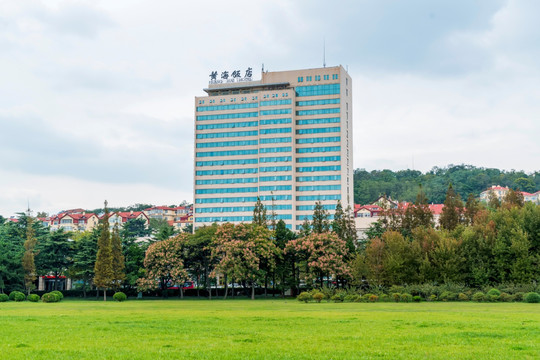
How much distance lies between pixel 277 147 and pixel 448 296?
80.1 metres

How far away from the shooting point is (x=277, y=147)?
404 feet

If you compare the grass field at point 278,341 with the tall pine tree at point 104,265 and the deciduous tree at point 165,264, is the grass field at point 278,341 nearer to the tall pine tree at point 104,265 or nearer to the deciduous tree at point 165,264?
the deciduous tree at point 165,264

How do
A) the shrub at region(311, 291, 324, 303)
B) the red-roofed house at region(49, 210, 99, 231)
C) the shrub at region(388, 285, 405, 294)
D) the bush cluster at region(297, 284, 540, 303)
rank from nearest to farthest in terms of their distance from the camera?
the bush cluster at region(297, 284, 540, 303) < the shrub at region(388, 285, 405, 294) < the shrub at region(311, 291, 324, 303) < the red-roofed house at region(49, 210, 99, 231)

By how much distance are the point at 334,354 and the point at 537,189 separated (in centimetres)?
20730

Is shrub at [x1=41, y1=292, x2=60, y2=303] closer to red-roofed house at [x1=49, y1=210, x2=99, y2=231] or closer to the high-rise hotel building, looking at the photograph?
the high-rise hotel building

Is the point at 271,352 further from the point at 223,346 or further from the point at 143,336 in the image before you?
the point at 143,336

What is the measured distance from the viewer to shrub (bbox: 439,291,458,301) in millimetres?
46031

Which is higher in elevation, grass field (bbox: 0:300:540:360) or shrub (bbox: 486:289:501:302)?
grass field (bbox: 0:300:540:360)

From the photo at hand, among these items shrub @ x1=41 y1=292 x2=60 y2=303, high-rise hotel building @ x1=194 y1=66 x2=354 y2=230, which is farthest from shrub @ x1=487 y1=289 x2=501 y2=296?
high-rise hotel building @ x1=194 y1=66 x2=354 y2=230

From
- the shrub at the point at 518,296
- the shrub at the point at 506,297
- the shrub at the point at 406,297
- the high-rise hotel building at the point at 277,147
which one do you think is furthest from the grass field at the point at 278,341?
the high-rise hotel building at the point at 277,147

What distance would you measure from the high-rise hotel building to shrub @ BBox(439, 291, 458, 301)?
240ft

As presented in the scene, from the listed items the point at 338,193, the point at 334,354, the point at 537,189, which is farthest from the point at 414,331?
the point at 537,189

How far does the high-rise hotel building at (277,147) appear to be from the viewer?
122 m

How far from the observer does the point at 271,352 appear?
13.6 metres
